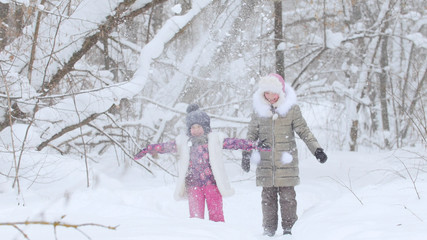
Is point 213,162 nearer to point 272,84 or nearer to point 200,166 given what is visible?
point 200,166

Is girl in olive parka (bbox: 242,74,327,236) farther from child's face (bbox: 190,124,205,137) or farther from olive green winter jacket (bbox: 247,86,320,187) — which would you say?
child's face (bbox: 190,124,205,137)

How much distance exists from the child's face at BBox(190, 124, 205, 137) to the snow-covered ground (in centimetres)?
70

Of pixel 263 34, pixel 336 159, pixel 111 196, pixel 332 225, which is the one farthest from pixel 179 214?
pixel 263 34

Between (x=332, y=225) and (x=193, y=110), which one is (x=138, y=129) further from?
(x=332, y=225)

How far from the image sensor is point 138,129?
7.66m

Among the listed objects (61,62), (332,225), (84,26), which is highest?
(84,26)

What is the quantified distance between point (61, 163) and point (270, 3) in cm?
489

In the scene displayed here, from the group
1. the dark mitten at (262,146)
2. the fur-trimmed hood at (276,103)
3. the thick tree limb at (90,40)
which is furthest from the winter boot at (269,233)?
the thick tree limb at (90,40)

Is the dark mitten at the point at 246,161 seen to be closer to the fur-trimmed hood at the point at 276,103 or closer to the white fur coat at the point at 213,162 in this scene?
the white fur coat at the point at 213,162

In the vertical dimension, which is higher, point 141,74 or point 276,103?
point 141,74

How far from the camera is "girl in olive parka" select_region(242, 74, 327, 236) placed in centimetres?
403

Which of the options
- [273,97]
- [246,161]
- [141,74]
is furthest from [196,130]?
[141,74]

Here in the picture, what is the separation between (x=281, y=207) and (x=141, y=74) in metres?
2.23

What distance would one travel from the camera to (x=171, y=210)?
17.7 ft
